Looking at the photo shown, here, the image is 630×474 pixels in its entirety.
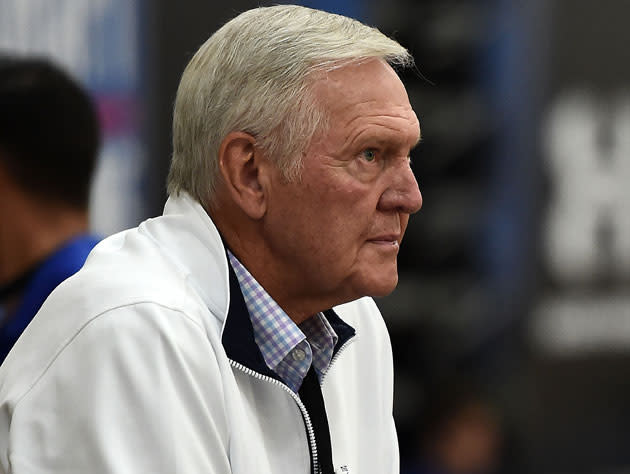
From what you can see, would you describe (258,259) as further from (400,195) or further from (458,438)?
(458,438)

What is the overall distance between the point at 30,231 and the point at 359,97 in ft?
4.24

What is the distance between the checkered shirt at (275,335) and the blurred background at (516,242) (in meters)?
A: 4.10

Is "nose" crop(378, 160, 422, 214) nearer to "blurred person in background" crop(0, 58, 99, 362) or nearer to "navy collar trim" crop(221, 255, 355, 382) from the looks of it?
"navy collar trim" crop(221, 255, 355, 382)

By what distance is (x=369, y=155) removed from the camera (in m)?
2.13

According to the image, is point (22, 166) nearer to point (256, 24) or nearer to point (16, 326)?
point (16, 326)

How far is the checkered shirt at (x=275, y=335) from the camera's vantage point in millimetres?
2082

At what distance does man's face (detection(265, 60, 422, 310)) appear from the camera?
209 centimetres

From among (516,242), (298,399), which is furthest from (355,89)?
(516,242)

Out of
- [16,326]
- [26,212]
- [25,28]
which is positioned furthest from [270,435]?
[25,28]

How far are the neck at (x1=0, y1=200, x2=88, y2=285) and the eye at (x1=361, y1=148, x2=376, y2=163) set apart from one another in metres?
1.18

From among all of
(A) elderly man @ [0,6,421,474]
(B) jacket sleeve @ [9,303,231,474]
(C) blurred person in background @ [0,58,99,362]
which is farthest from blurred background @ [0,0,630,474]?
(B) jacket sleeve @ [9,303,231,474]

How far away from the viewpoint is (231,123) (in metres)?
2.11

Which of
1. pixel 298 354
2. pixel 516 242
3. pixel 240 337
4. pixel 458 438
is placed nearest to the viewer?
pixel 240 337

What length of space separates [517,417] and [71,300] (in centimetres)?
485
